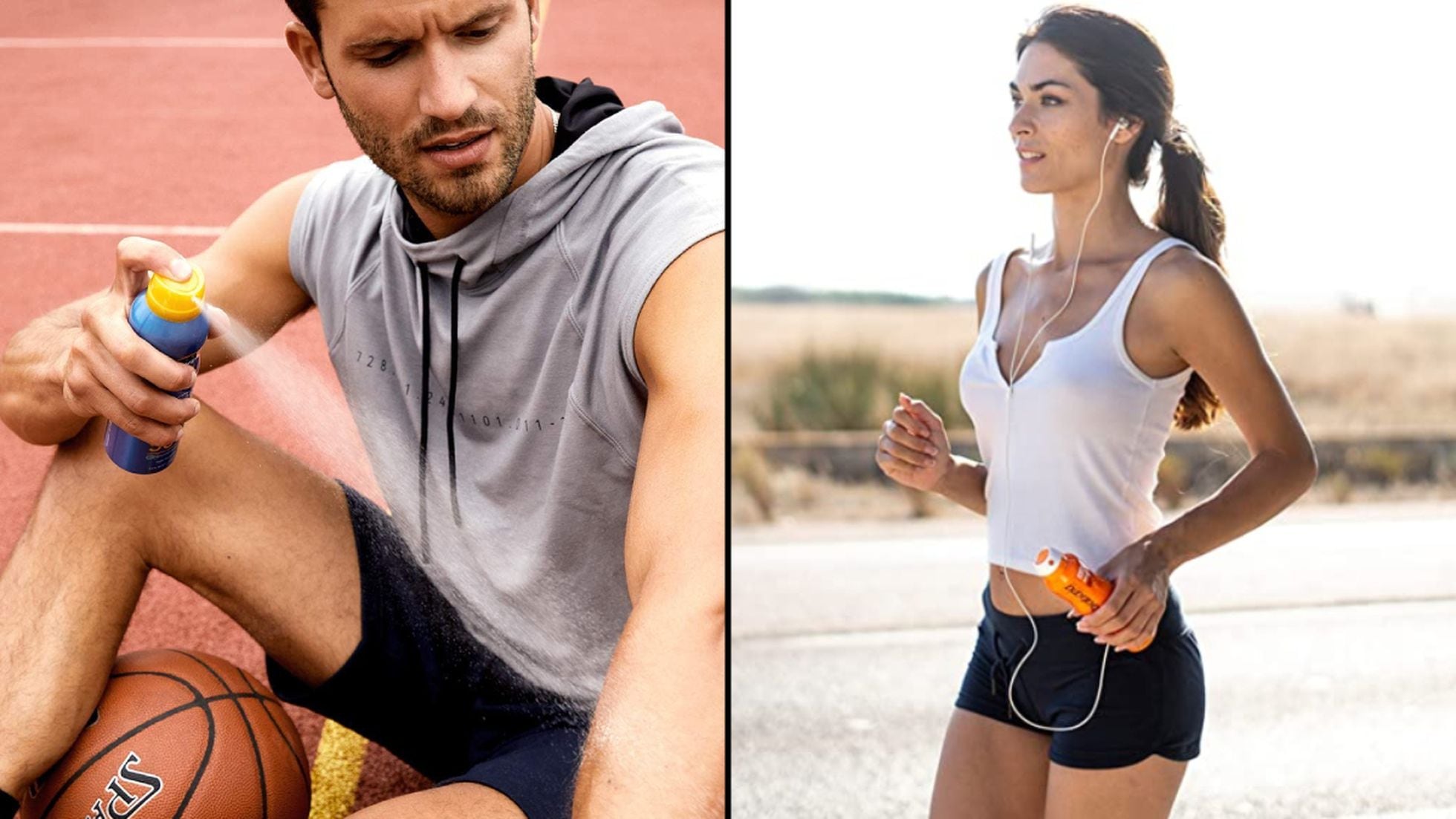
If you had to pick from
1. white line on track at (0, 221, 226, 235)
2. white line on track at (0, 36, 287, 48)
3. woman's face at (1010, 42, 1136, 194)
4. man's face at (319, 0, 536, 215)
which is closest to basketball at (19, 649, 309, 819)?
man's face at (319, 0, 536, 215)

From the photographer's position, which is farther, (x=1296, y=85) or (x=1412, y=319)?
(x=1412, y=319)

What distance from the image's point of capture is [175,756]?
1392mm

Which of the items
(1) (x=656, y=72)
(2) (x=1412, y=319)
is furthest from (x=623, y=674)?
(1) (x=656, y=72)

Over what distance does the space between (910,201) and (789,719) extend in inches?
59.2

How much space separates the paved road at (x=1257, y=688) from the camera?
1938 mm

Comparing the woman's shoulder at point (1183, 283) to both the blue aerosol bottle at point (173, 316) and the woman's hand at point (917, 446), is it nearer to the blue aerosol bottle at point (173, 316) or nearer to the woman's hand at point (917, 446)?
the woman's hand at point (917, 446)

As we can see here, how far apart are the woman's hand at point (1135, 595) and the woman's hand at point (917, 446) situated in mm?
139

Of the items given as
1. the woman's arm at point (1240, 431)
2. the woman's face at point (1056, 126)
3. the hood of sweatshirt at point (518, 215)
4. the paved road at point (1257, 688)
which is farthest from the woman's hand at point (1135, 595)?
the hood of sweatshirt at point (518, 215)

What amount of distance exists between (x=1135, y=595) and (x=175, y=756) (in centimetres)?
86

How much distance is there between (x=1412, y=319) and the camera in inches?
60.9

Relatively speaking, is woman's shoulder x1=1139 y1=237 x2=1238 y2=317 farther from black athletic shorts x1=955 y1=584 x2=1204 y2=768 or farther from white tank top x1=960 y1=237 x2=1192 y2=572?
black athletic shorts x1=955 y1=584 x2=1204 y2=768

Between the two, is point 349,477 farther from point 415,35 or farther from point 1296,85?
point 1296,85

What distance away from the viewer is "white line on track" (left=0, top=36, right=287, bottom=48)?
5242 millimetres

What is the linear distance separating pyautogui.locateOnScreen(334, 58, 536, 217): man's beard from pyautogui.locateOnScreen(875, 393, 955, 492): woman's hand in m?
0.45
